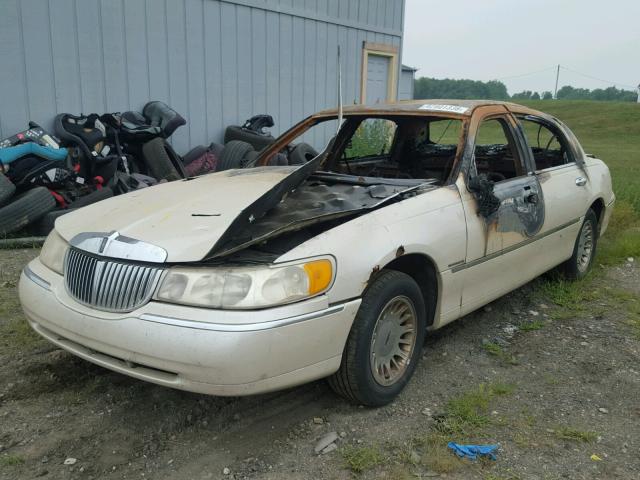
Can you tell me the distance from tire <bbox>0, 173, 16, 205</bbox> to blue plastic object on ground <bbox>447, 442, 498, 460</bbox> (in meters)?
5.06

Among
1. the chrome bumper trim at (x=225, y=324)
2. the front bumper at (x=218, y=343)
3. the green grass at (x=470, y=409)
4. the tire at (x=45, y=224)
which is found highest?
the chrome bumper trim at (x=225, y=324)

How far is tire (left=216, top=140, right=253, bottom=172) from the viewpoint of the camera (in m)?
8.16

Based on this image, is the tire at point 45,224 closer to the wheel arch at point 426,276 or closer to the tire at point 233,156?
the tire at point 233,156

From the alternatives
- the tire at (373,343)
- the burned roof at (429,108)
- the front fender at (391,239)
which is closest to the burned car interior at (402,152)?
the burned roof at (429,108)

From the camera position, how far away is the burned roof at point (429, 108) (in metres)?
4.05

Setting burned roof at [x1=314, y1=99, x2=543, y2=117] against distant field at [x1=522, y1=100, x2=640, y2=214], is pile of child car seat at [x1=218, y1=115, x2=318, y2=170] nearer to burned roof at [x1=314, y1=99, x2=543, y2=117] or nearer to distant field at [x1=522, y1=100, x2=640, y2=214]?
burned roof at [x1=314, y1=99, x2=543, y2=117]

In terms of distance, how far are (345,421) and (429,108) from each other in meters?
2.25

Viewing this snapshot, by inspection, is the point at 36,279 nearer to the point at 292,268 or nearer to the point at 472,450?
the point at 292,268

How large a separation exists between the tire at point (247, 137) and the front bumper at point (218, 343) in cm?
617

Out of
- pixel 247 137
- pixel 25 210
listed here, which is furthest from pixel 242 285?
pixel 247 137

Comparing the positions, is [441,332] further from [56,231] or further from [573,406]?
[56,231]

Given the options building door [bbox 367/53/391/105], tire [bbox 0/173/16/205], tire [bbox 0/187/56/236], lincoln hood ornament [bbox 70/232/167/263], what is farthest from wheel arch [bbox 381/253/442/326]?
building door [bbox 367/53/391/105]

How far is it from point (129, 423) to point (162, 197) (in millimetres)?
1302

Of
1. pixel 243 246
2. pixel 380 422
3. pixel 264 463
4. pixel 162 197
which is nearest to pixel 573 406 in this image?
pixel 380 422
